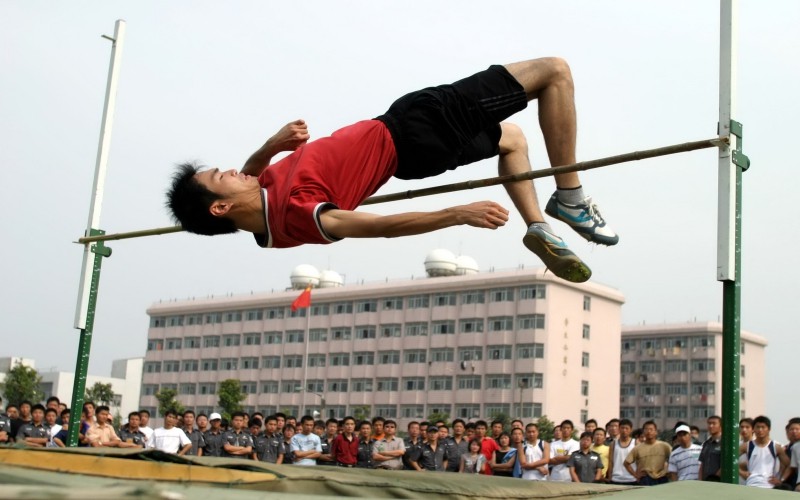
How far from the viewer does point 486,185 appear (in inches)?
169

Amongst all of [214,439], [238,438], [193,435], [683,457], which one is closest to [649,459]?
[683,457]

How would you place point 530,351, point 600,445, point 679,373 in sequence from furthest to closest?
point 679,373 < point 530,351 < point 600,445

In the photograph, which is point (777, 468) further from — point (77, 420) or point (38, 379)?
point (38, 379)

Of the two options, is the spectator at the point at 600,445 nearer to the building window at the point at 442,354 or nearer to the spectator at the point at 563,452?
the spectator at the point at 563,452

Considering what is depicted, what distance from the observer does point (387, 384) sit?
55531mm

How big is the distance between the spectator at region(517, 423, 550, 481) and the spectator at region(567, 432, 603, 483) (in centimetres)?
28

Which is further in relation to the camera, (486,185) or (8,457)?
(486,185)

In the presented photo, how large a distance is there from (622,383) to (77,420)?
67.5m

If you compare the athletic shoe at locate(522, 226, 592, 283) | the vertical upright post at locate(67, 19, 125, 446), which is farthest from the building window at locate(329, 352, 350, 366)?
the athletic shoe at locate(522, 226, 592, 283)

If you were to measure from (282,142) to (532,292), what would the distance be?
48.0m

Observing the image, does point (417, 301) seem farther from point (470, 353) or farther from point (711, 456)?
point (711, 456)

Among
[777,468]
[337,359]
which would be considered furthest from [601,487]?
[337,359]

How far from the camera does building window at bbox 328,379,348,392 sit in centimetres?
5728

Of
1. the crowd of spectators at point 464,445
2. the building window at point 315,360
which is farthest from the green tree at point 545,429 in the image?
the crowd of spectators at point 464,445
